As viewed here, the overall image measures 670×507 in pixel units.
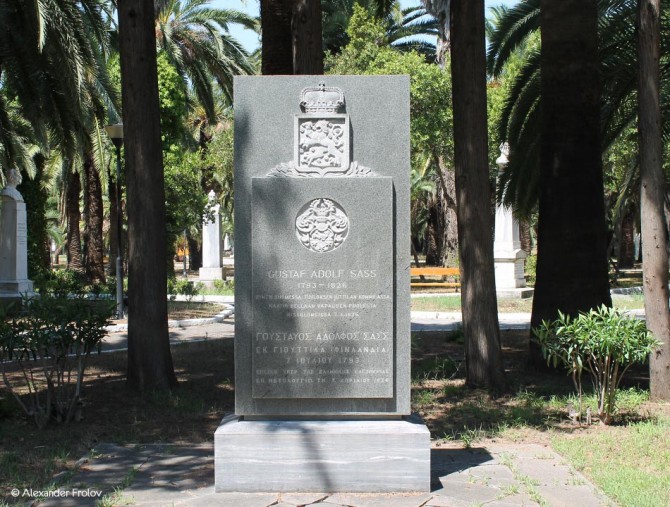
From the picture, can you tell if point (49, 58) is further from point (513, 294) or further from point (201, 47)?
point (513, 294)

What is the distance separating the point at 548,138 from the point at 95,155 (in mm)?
17243

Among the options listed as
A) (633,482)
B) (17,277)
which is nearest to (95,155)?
(17,277)

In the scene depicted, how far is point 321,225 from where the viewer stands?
545cm

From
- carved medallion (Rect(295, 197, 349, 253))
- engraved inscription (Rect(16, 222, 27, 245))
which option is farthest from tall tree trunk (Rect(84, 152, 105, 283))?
carved medallion (Rect(295, 197, 349, 253))

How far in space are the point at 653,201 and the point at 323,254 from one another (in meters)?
4.36

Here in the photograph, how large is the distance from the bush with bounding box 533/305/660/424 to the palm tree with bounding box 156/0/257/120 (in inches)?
716

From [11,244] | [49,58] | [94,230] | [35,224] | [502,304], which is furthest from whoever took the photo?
[94,230]

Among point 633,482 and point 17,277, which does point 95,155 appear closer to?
point 17,277

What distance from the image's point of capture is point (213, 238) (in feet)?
98.0

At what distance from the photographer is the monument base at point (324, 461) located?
17.2ft

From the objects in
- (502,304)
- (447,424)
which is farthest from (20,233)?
(447,424)

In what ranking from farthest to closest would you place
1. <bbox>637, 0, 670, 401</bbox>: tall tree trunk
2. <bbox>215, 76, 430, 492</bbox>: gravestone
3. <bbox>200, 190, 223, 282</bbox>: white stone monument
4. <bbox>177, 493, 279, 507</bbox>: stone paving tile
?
<bbox>200, 190, 223, 282</bbox>: white stone monument, <bbox>637, 0, 670, 401</bbox>: tall tree trunk, <bbox>215, 76, 430, 492</bbox>: gravestone, <bbox>177, 493, 279, 507</bbox>: stone paving tile

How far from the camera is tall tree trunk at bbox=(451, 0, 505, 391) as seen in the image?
8.80 metres

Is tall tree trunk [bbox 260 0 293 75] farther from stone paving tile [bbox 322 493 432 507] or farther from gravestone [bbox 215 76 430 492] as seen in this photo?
stone paving tile [bbox 322 493 432 507]
